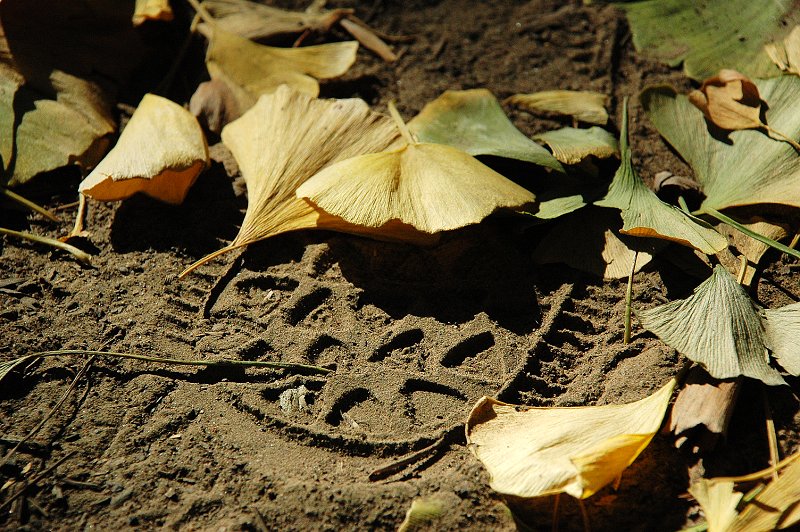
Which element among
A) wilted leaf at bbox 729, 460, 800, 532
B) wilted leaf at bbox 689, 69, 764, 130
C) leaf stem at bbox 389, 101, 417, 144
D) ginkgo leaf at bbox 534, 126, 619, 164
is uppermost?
wilted leaf at bbox 689, 69, 764, 130

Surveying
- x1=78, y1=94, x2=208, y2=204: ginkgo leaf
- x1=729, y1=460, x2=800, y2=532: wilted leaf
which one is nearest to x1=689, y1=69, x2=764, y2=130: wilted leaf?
x1=729, y1=460, x2=800, y2=532: wilted leaf

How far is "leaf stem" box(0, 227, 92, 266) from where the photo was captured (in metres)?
1.13

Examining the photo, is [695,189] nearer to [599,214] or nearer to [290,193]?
[599,214]

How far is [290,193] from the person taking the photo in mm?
1137

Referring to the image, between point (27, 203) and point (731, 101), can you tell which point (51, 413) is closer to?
point (27, 203)

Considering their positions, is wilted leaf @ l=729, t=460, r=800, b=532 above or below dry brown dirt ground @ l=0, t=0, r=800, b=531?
above

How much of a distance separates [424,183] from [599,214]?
0.31 metres

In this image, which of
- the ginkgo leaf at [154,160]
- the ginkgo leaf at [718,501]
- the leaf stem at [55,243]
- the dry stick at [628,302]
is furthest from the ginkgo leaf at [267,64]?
the ginkgo leaf at [718,501]

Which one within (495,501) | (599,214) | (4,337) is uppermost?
(599,214)

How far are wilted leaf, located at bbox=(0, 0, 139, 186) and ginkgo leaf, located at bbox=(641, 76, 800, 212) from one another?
3.49ft

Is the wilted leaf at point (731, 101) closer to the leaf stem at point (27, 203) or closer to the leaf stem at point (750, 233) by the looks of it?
the leaf stem at point (750, 233)

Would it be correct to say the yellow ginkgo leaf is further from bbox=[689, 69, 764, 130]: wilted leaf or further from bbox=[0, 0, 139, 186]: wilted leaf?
bbox=[0, 0, 139, 186]: wilted leaf

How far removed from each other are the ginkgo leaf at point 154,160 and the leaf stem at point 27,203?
105mm

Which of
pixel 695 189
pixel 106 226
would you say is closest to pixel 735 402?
pixel 695 189
